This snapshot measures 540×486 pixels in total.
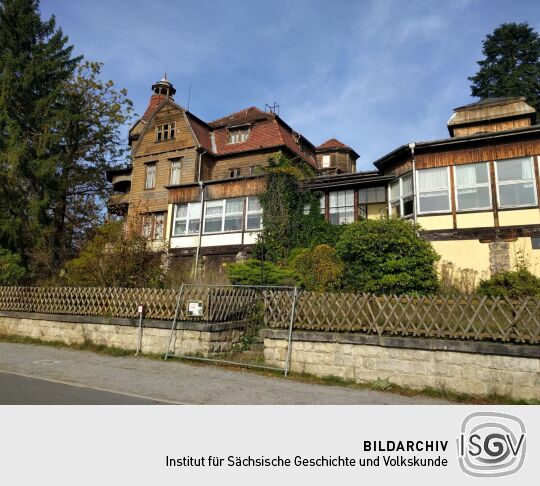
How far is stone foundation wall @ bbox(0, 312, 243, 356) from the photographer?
11.1 metres

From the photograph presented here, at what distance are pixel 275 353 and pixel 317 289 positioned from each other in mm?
5875

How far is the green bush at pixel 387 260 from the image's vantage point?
1418 centimetres

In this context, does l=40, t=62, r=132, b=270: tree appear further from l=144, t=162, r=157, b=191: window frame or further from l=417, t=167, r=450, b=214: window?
l=417, t=167, r=450, b=214: window

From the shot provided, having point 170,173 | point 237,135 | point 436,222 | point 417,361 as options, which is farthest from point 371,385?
point 237,135

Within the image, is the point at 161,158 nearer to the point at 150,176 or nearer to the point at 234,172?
the point at 150,176

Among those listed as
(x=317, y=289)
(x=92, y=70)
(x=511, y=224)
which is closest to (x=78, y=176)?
(x=92, y=70)

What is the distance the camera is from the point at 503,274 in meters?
14.7

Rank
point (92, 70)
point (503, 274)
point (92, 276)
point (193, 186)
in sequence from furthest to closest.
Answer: point (92, 70) < point (193, 186) < point (92, 276) < point (503, 274)

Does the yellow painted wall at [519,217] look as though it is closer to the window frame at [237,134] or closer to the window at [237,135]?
the window frame at [237,134]

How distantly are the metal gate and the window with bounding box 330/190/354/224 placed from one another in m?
10.6

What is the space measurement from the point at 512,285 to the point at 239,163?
1999cm

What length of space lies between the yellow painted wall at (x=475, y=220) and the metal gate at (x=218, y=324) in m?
9.91

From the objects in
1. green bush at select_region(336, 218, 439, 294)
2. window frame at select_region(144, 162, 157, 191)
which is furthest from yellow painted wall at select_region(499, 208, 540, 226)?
window frame at select_region(144, 162, 157, 191)

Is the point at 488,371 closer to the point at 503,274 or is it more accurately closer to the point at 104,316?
the point at 503,274
